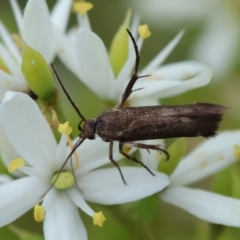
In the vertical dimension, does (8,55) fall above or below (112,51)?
above

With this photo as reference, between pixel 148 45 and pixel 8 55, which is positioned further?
pixel 148 45

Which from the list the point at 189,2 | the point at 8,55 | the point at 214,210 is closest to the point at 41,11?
the point at 8,55

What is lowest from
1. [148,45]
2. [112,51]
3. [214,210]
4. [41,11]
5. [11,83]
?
[148,45]

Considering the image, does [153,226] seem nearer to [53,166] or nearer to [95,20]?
[53,166]

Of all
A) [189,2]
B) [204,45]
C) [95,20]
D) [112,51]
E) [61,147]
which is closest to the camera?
[61,147]

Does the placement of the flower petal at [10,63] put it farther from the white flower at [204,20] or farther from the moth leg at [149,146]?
the white flower at [204,20]

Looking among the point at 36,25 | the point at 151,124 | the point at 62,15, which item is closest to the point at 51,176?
the point at 151,124

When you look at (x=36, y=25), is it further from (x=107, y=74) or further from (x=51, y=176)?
(x=51, y=176)
